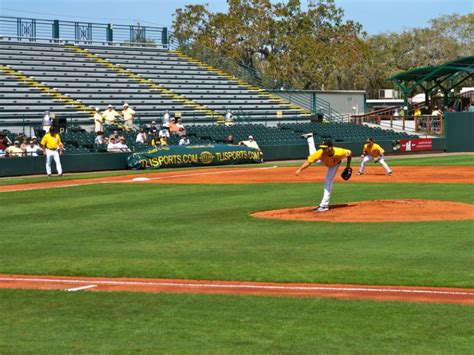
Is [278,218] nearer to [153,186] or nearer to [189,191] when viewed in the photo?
[189,191]

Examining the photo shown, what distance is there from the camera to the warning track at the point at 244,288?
35.0ft

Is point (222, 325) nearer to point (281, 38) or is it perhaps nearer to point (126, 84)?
point (126, 84)

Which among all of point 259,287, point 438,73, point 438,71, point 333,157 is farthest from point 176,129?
point 259,287

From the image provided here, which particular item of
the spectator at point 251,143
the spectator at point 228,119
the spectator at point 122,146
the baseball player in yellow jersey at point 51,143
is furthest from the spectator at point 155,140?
the baseball player in yellow jersey at point 51,143

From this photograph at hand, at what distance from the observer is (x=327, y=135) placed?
4888 cm

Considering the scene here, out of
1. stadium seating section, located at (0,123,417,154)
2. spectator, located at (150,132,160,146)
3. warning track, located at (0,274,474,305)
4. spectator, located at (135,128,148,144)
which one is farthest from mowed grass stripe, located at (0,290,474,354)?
spectator, located at (135,128,148,144)

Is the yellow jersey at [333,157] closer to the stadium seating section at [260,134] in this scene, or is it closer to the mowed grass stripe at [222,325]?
the mowed grass stripe at [222,325]

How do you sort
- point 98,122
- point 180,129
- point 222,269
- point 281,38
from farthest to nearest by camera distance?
point 281,38 → point 180,129 → point 98,122 → point 222,269

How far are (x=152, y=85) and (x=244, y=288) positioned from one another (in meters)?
41.4

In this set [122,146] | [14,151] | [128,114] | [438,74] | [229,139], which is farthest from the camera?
[438,74]

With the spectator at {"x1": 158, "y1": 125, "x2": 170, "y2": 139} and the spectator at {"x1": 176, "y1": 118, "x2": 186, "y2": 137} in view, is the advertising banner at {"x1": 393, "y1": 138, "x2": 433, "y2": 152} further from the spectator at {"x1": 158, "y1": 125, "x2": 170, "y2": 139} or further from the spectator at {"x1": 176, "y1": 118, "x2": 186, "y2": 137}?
the spectator at {"x1": 158, "y1": 125, "x2": 170, "y2": 139}

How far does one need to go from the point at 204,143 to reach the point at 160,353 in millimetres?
36290

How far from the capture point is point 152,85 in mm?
51969

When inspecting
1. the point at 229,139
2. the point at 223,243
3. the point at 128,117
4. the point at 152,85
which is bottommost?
the point at 223,243
